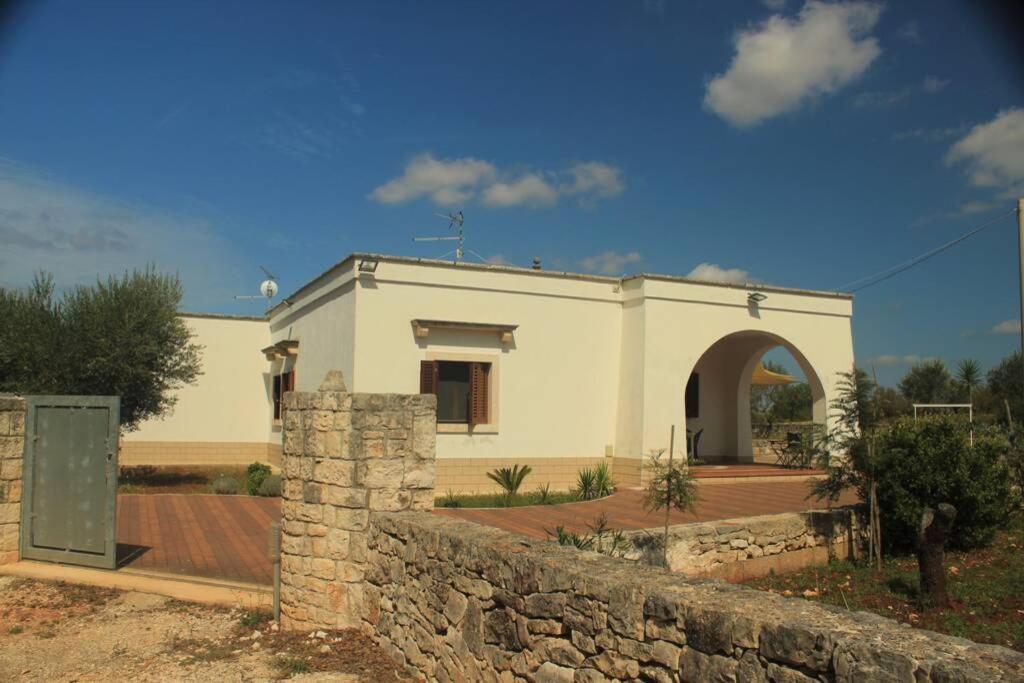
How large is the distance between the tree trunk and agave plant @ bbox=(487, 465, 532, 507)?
23.9 ft

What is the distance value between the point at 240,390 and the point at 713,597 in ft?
65.0

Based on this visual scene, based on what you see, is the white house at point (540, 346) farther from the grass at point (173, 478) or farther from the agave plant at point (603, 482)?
the grass at point (173, 478)

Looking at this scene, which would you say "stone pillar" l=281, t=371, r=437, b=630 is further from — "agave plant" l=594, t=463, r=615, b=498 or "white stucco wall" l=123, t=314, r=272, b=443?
"white stucco wall" l=123, t=314, r=272, b=443

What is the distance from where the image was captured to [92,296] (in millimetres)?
16641

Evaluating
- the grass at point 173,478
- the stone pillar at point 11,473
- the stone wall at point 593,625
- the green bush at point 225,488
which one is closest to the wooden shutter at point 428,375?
the green bush at point 225,488

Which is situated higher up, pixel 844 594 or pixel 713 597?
pixel 713 597

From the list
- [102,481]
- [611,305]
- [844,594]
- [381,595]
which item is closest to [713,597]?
[381,595]

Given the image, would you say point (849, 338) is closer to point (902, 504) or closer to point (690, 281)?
point (690, 281)

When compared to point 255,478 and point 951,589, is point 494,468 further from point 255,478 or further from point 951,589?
point 951,589

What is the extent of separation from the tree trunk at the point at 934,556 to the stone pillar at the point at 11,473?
9619mm

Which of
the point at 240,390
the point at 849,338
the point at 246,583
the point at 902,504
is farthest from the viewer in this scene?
the point at 240,390

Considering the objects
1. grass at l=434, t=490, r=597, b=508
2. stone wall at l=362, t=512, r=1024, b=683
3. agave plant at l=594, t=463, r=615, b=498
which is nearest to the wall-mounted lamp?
agave plant at l=594, t=463, r=615, b=498

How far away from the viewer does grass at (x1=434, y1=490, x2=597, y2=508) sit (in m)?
12.9

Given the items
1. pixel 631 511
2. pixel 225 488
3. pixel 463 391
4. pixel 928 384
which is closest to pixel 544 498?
pixel 631 511
